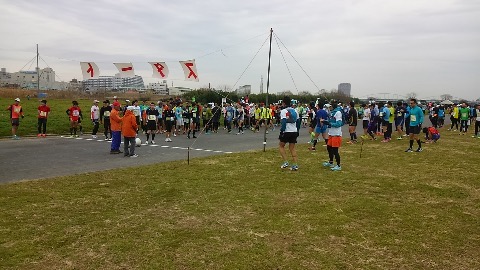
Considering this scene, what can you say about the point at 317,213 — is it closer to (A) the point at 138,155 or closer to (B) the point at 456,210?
(B) the point at 456,210

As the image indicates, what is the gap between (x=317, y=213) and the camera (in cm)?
639

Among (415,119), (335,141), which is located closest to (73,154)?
(335,141)

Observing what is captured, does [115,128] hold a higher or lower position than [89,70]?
lower

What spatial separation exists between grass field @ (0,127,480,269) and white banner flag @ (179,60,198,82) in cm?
677

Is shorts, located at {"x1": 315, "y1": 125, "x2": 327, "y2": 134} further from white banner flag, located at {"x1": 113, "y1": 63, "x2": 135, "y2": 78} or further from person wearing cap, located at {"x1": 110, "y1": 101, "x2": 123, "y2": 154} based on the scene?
white banner flag, located at {"x1": 113, "y1": 63, "x2": 135, "y2": 78}

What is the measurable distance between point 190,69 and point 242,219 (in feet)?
36.2

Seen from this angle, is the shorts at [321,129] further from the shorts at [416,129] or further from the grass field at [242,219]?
the grass field at [242,219]

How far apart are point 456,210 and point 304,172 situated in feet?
13.0

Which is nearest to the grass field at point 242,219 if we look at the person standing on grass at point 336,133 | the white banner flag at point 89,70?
the person standing on grass at point 336,133

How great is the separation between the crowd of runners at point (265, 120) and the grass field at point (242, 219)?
142cm

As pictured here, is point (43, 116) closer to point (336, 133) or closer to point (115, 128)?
point (115, 128)

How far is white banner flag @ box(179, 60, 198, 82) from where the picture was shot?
621 inches

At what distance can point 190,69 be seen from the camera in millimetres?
15891

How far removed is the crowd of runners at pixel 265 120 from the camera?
33.5ft
